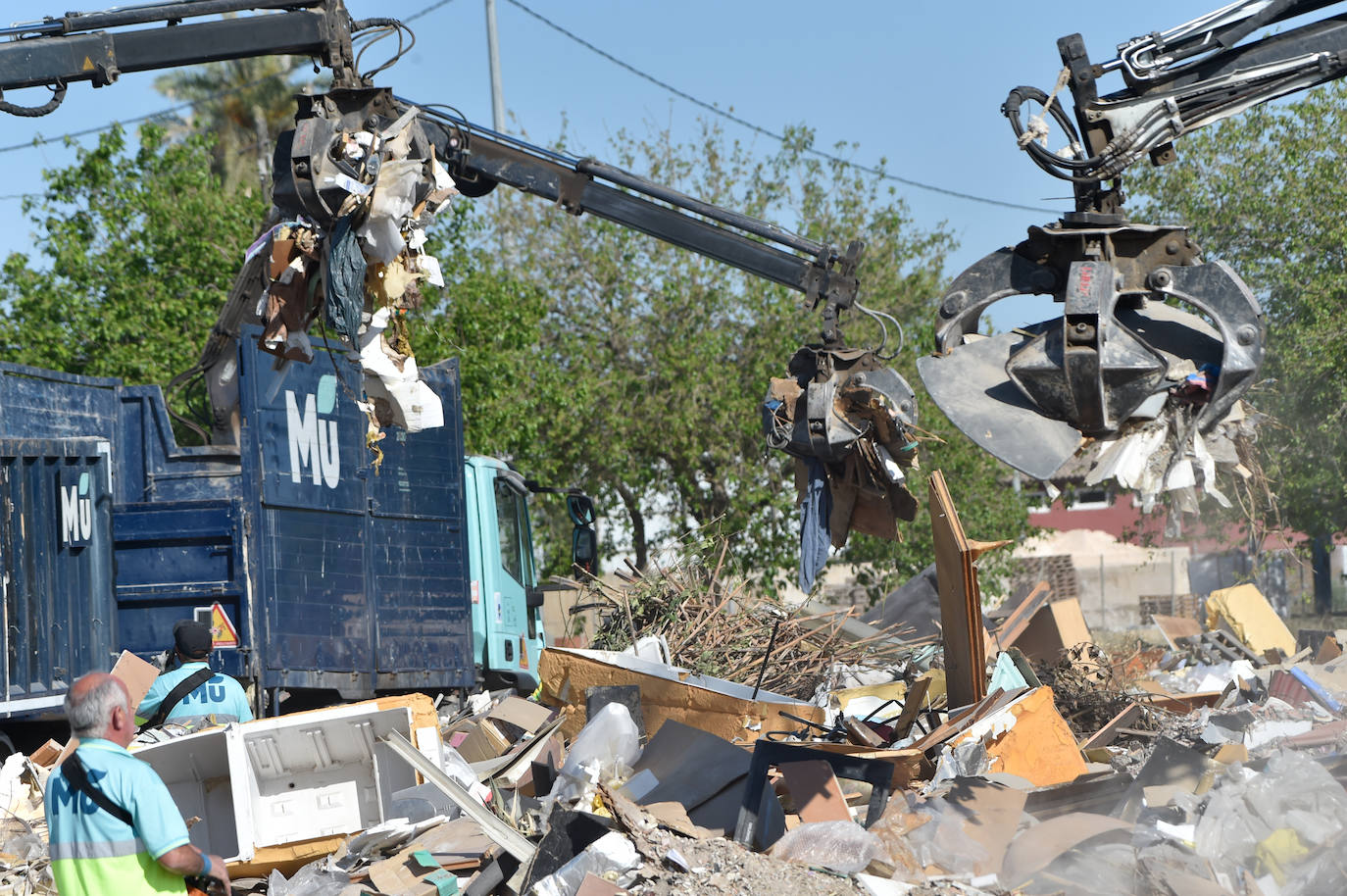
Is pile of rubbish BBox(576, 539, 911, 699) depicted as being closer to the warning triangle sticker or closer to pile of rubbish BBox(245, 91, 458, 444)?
the warning triangle sticker

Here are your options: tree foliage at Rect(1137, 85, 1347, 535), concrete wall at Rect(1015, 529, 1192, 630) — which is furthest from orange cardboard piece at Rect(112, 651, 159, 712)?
concrete wall at Rect(1015, 529, 1192, 630)

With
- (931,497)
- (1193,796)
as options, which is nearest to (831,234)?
(931,497)

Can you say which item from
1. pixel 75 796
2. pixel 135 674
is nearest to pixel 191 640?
pixel 135 674

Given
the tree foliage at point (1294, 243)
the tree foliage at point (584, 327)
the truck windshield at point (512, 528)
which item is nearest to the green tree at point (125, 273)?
the tree foliage at point (584, 327)

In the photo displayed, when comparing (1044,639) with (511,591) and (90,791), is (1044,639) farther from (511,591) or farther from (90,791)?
(90,791)

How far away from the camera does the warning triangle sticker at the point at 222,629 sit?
8102 millimetres

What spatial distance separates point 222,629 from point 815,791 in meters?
3.93

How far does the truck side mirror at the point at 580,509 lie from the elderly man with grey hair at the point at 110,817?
684 cm

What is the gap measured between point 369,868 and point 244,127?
78.9 feet

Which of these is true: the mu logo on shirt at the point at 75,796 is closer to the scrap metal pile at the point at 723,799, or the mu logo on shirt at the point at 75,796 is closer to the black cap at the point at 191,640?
the scrap metal pile at the point at 723,799

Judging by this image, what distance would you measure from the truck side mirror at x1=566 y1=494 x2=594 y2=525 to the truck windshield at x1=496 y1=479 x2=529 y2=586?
48cm

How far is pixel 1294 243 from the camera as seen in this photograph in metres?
19.8

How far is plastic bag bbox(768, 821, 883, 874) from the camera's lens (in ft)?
18.6

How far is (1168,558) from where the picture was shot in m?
30.4
